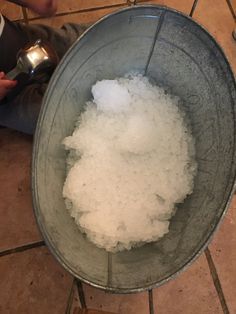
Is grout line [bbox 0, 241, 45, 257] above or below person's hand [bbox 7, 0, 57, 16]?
below

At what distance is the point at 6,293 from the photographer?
744 mm

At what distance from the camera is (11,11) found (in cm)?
96

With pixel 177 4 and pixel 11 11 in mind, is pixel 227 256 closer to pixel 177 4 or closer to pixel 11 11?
pixel 177 4

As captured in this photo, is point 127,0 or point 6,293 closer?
point 6,293

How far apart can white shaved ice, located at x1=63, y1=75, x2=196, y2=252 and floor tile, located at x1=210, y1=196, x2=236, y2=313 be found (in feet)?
0.59

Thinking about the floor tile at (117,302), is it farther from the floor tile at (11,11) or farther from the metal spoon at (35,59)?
the floor tile at (11,11)

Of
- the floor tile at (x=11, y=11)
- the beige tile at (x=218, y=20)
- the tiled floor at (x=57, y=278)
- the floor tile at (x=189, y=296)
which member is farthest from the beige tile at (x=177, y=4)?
the floor tile at (x=189, y=296)

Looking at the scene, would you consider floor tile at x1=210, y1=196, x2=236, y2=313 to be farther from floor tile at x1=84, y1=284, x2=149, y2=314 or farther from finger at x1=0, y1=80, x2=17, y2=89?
finger at x1=0, y1=80, x2=17, y2=89

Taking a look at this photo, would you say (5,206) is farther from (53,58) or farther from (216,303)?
(216,303)

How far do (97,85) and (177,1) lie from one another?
460mm

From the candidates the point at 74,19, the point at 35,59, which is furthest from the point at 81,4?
the point at 35,59

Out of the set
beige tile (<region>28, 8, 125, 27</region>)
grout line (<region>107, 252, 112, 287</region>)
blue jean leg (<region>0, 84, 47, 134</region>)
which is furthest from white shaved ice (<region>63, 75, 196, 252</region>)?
beige tile (<region>28, 8, 125, 27</region>)

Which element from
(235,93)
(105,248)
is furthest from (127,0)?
(105,248)

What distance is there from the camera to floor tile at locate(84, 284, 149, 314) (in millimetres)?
738
